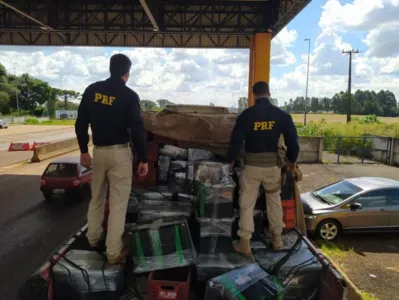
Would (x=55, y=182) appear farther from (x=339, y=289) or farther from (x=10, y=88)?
(x=10, y=88)

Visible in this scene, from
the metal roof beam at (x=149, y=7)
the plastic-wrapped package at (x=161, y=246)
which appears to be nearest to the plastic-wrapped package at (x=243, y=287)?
the plastic-wrapped package at (x=161, y=246)

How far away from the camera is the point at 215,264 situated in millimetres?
3645

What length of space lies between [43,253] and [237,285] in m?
5.29

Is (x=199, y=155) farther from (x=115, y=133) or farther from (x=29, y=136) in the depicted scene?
(x=29, y=136)

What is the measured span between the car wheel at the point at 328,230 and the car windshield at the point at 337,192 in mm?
644

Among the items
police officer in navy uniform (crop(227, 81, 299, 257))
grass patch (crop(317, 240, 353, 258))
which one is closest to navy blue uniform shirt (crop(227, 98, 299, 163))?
police officer in navy uniform (crop(227, 81, 299, 257))

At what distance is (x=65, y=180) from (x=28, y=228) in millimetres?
2404

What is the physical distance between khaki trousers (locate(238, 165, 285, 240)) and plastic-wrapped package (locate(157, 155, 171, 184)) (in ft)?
4.62

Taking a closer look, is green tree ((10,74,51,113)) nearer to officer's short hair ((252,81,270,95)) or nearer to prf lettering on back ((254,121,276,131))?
officer's short hair ((252,81,270,95))

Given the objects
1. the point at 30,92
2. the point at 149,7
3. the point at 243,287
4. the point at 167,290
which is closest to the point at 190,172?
the point at 167,290

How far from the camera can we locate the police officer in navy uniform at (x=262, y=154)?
4254 mm

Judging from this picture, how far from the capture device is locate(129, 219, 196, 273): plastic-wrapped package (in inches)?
141

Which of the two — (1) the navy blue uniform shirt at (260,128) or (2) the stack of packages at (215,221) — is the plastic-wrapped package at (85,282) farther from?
(1) the navy blue uniform shirt at (260,128)

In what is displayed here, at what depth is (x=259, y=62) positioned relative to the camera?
640 inches
